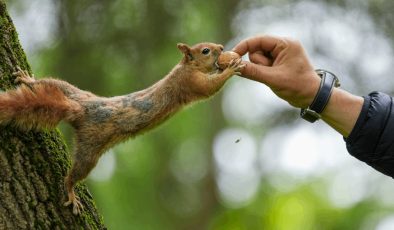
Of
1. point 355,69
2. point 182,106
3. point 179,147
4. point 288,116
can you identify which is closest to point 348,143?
point 182,106

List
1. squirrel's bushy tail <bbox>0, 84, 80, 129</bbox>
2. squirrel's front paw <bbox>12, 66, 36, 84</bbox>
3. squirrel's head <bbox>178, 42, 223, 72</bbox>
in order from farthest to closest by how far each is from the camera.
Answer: squirrel's head <bbox>178, 42, 223, 72</bbox>, squirrel's front paw <bbox>12, 66, 36, 84</bbox>, squirrel's bushy tail <bbox>0, 84, 80, 129</bbox>

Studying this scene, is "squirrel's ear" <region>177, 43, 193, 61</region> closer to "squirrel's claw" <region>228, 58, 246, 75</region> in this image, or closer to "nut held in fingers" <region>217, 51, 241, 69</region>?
"nut held in fingers" <region>217, 51, 241, 69</region>

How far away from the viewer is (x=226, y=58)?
3.53m

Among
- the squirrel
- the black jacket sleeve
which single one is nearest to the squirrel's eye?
the squirrel

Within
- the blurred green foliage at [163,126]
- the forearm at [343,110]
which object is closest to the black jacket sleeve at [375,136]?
the forearm at [343,110]

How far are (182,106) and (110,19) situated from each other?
22.4ft

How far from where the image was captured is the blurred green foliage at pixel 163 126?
10.0 metres

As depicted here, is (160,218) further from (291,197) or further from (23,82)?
(23,82)

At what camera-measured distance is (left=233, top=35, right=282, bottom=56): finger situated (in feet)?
10.7

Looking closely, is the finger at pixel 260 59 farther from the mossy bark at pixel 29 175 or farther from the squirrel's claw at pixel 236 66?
the mossy bark at pixel 29 175

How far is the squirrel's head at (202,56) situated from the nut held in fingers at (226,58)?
153 millimetres

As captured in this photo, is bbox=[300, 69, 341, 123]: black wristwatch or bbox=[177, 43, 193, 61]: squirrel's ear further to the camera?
bbox=[177, 43, 193, 61]: squirrel's ear

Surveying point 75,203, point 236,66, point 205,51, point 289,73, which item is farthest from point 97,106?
point 289,73

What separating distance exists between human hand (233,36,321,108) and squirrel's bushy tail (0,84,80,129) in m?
0.85
